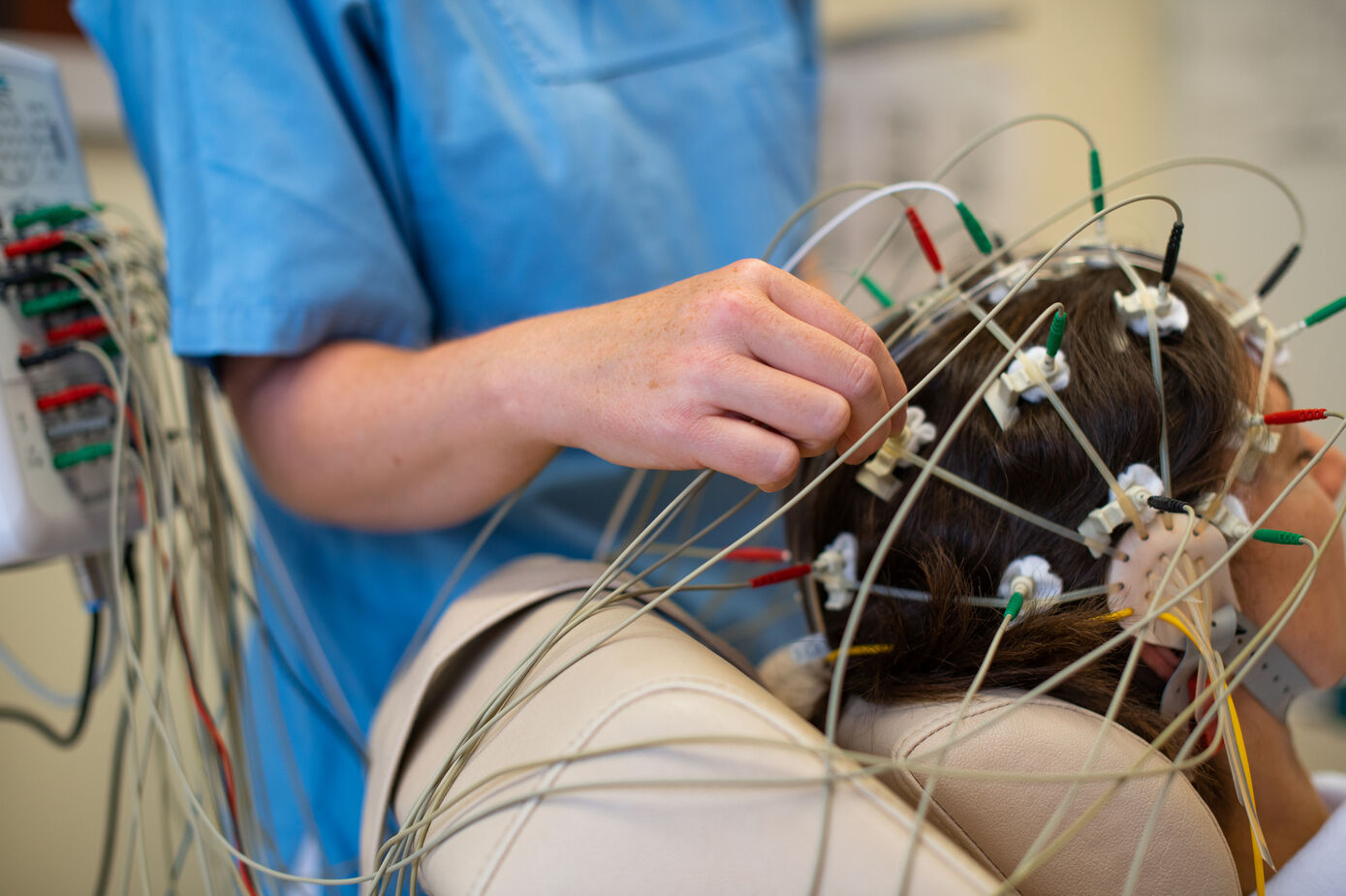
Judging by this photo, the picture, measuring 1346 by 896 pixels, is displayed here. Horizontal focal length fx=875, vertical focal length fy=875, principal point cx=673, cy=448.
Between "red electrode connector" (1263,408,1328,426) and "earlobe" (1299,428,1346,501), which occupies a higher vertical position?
"red electrode connector" (1263,408,1328,426)

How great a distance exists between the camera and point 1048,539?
1.84 ft

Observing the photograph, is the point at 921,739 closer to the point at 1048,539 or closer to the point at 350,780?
the point at 1048,539

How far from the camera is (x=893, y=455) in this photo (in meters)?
0.56

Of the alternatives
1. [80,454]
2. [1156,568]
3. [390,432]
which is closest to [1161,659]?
[1156,568]

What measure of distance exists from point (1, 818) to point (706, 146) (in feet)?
3.83

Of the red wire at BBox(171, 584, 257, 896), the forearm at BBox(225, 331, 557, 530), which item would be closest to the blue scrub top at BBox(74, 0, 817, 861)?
the forearm at BBox(225, 331, 557, 530)

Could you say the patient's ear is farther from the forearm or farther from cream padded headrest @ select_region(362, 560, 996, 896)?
the forearm

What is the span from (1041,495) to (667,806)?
1.07 feet

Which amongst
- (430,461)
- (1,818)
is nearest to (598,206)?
(430,461)

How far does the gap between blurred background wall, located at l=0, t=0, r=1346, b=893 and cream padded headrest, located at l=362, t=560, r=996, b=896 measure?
1.72m

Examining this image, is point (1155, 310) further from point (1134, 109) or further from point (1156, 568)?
point (1134, 109)

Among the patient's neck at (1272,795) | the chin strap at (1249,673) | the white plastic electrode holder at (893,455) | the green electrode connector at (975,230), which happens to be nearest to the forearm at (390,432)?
the white plastic electrode holder at (893,455)

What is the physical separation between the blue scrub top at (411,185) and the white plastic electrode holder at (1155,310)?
16.8 inches

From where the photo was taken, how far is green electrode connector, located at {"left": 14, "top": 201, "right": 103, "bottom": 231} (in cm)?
69
